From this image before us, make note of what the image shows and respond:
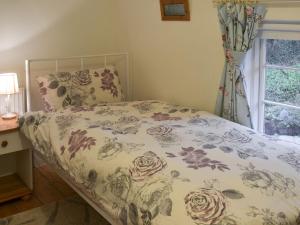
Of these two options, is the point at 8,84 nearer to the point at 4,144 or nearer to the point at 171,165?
the point at 4,144

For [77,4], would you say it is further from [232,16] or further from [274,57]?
[274,57]

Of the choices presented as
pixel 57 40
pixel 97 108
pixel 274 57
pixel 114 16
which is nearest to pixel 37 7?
pixel 57 40

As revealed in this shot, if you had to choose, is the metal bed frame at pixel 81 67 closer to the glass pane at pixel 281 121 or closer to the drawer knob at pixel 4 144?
the drawer knob at pixel 4 144

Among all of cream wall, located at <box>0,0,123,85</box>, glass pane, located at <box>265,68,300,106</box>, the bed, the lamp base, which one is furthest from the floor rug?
glass pane, located at <box>265,68,300,106</box>

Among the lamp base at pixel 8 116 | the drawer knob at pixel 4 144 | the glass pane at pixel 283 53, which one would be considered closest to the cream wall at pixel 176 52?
the glass pane at pixel 283 53

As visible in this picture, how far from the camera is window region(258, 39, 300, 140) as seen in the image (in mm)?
2453

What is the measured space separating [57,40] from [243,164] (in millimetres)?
2066

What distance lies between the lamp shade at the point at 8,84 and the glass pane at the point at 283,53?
5.78 ft

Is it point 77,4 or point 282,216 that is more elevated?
A: point 77,4

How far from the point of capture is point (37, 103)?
3.20 meters

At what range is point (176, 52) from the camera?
3.09 meters

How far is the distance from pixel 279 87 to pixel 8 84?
186 centimetres

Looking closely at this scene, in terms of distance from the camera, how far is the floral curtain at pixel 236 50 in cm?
236

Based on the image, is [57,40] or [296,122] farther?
[57,40]
